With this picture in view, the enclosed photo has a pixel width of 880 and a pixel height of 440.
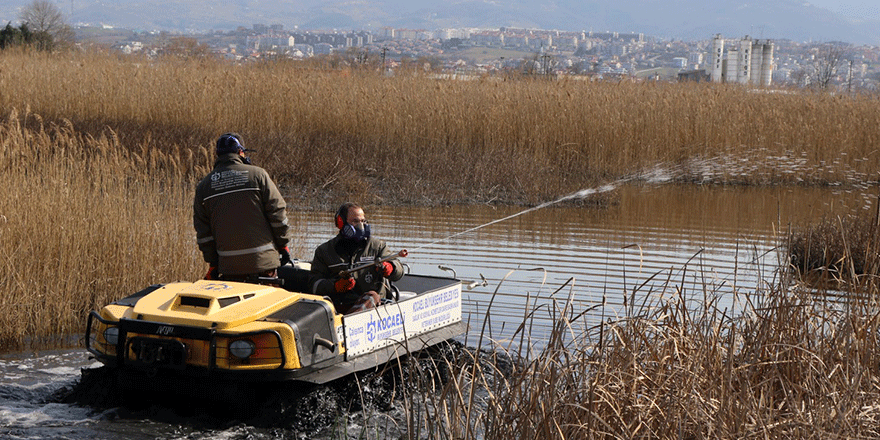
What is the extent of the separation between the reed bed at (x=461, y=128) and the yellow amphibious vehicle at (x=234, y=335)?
38.3 ft

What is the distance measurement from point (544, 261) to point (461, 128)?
755 cm

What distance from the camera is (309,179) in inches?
762

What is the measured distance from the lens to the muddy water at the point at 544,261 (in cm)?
718

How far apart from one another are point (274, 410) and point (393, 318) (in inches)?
56.4

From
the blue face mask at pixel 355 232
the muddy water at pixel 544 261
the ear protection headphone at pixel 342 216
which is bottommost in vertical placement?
the muddy water at pixel 544 261

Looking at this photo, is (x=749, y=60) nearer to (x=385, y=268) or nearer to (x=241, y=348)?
(x=385, y=268)

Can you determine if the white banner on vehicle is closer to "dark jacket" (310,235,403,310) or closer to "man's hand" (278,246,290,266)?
"dark jacket" (310,235,403,310)

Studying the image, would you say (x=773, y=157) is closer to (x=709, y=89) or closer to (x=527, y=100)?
(x=709, y=89)

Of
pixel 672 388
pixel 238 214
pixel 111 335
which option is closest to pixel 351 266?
pixel 238 214

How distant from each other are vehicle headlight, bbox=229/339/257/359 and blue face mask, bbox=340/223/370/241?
4.88 ft

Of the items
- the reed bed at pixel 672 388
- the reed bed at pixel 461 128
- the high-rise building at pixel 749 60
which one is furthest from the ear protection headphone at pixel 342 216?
the high-rise building at pixel 749 60

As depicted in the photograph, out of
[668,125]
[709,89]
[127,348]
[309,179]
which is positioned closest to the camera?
[127,348]

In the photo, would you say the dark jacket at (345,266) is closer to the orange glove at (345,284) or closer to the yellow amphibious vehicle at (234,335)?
the orange glove at (345,284)

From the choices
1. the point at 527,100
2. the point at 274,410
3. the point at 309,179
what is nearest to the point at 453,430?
the point at 274,410
